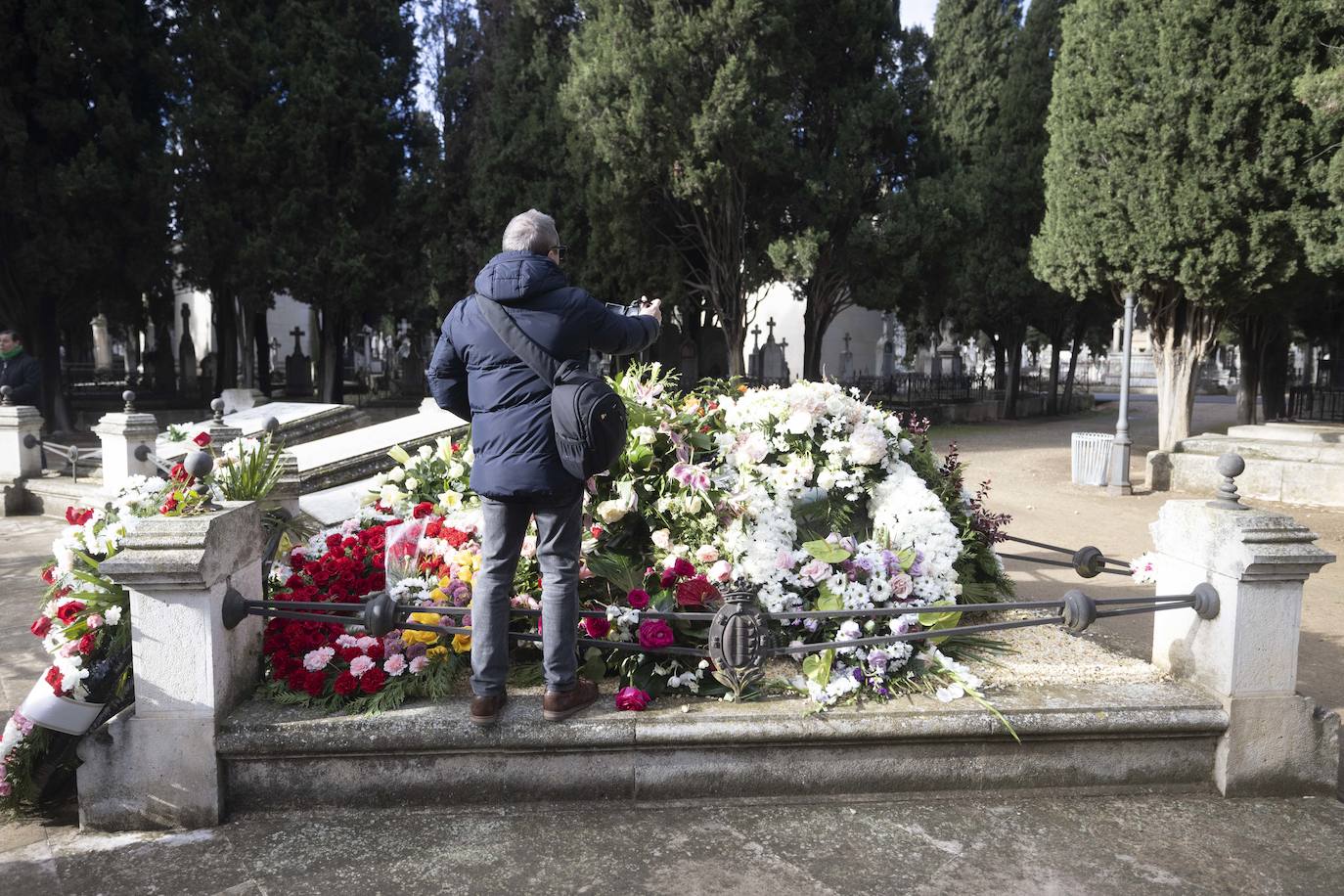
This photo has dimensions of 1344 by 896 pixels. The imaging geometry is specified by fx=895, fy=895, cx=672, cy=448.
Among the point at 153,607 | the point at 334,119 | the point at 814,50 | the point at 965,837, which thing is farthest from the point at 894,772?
the point at 334,119

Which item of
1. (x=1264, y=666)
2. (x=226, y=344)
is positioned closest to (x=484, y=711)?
(x=1264, y=666)

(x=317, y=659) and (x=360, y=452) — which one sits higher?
(x=360, y=452)

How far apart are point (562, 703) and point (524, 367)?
4.10 ft

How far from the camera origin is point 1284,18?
10.7 meters

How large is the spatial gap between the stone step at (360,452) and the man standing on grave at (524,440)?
Result: 388 cm

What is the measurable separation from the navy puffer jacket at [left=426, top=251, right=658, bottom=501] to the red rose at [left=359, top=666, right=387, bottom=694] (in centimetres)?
93

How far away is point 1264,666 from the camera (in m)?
3.49

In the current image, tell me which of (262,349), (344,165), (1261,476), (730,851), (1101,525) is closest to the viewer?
(730,851)

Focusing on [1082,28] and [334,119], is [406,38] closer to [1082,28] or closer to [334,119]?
[334,119]

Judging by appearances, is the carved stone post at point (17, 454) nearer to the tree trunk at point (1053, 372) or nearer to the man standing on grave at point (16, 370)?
the man standing on grave at point (16, 370)

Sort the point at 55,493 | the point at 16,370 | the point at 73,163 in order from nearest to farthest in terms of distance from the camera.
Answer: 1. the point at 55,493
2. the point at 16,370
3. the point at 73,163

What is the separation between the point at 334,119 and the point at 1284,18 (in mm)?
17916

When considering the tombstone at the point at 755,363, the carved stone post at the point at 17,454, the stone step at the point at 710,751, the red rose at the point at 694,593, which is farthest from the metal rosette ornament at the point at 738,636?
the tombstone at the point at 755,363

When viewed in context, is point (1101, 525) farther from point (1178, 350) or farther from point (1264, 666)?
point (1264, 666)
